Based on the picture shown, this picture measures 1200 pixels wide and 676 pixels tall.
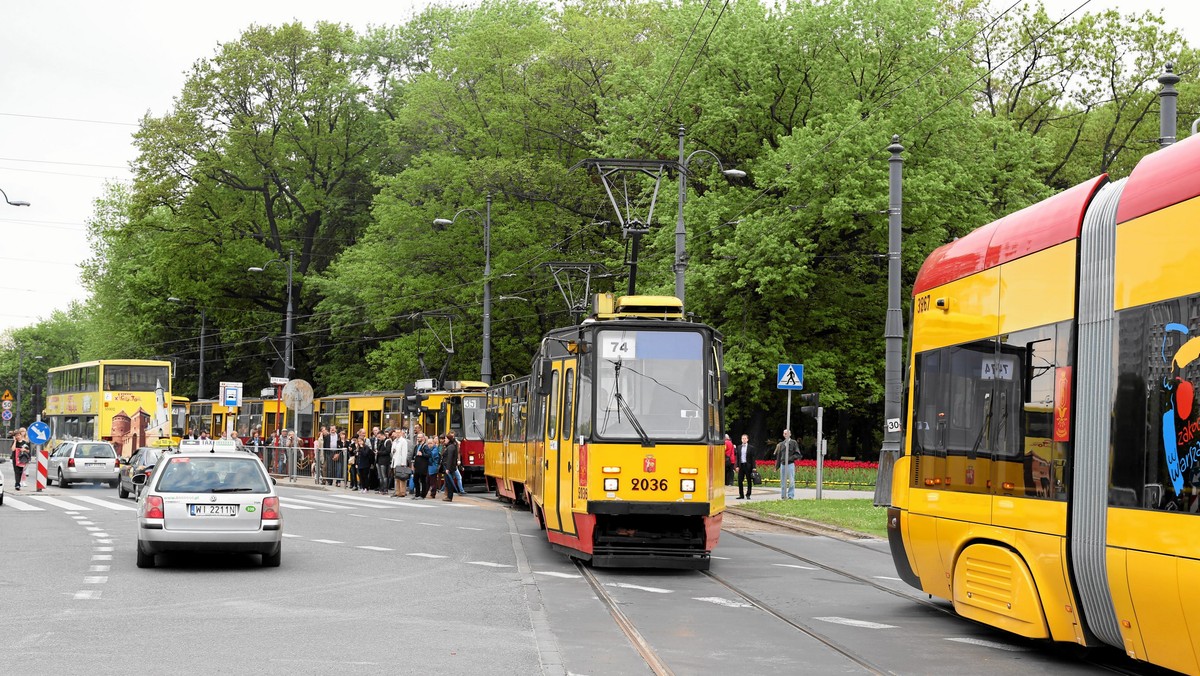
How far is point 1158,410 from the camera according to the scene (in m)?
8.41

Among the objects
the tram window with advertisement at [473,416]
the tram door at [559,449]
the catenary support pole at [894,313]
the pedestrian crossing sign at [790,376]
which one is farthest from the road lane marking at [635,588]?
the tram window with advertisement at [473,416]

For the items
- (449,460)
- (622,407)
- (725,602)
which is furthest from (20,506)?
(725,602)

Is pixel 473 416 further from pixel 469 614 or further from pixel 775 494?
pixel 469 614

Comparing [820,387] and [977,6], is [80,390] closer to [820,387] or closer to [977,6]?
[820,387]

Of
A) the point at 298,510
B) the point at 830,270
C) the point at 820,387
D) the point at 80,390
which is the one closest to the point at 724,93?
the point at 830,270

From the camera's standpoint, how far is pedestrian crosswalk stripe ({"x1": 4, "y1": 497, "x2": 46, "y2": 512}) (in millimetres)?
29203

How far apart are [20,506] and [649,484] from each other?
62.7 feet

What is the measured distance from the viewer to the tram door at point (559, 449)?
17766 millimetres

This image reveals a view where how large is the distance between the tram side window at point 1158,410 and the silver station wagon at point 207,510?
10809 mm

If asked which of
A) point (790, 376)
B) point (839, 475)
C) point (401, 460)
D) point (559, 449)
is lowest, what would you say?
point (839, 475)

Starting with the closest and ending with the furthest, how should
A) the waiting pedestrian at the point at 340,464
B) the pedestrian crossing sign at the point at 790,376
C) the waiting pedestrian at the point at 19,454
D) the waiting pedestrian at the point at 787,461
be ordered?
the pedestrian crossing sign at the point at 790,376, the waiting pedestrian at the point at 787,461, the waiting pedestrian at the point at 19,454, the waiting pedestrian at the point at 340,464

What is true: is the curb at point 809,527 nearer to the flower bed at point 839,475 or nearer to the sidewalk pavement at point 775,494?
the sidewalk pavement at point 775,494

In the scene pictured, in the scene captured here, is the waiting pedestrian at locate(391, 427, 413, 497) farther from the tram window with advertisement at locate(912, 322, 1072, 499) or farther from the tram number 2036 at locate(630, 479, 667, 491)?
the tram window with advertisement at locate(912, 322, 1072, 499)

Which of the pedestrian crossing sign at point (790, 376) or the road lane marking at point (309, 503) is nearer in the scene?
the pedestrian crossing sign at point (790, 376)
